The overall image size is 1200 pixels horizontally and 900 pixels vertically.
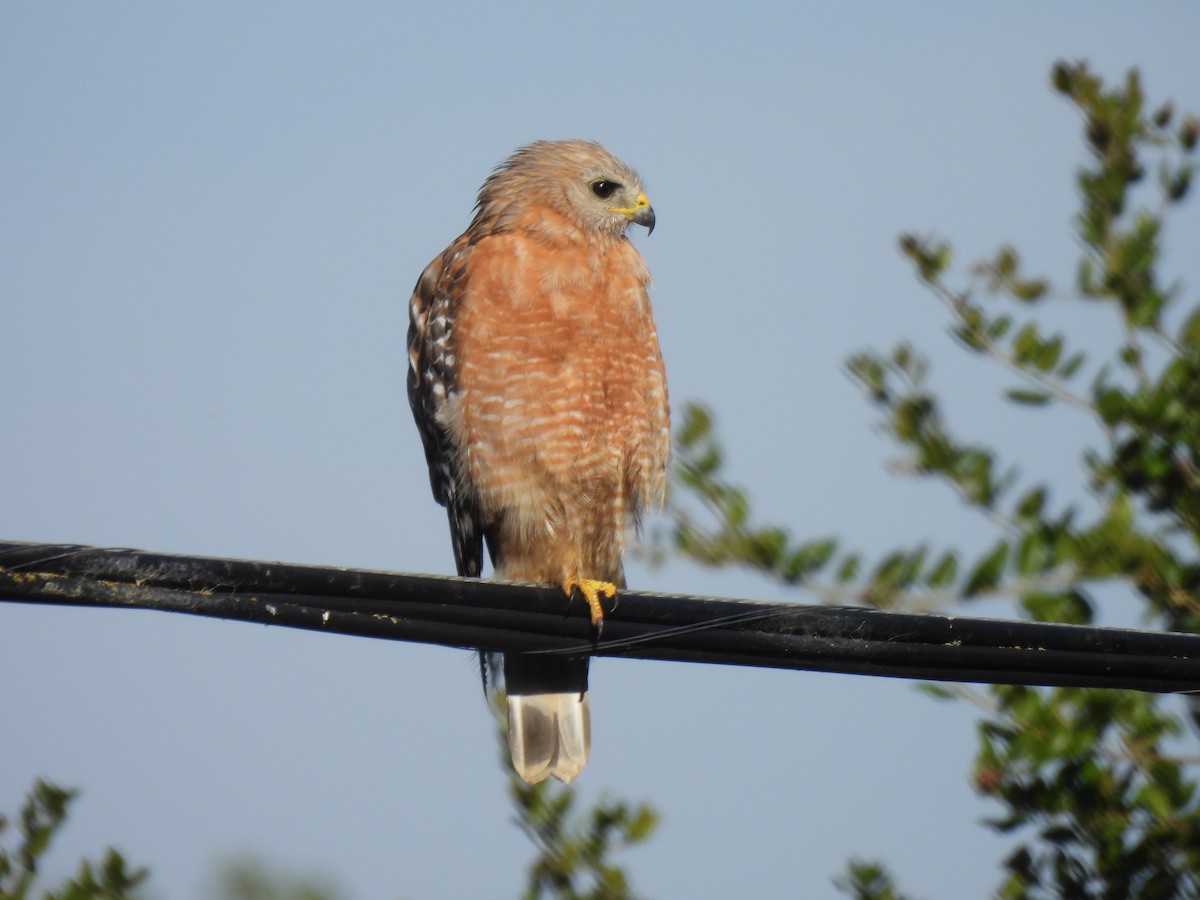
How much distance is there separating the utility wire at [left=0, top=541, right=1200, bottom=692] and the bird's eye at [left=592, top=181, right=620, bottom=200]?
2.90 m

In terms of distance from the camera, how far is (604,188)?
6508 millimetres

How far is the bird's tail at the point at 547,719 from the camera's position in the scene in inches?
225

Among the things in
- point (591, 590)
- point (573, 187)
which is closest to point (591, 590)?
point (591, 590)

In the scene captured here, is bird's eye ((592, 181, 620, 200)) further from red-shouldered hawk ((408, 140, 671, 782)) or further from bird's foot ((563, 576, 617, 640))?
bird's foot ((563, 576, 617, 640))

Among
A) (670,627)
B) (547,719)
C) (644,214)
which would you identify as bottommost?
(670,627)

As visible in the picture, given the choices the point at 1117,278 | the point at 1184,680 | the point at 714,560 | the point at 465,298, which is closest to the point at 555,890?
the point at 714,560

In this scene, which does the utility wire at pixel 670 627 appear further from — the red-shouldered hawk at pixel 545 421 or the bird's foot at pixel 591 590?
the red-shouldered hawk at pixel 545 421

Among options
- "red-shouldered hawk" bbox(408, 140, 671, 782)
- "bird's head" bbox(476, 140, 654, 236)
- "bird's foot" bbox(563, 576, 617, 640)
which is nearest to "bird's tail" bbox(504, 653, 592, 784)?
"red-shouldered hawk" bbox(408, 140, 671, 782)

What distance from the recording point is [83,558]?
3309mm

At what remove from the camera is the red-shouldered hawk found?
565cm

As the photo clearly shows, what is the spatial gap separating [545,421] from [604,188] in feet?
4.35

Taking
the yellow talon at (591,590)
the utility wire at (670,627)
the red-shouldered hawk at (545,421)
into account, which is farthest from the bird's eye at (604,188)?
the utility wire at (670,627)

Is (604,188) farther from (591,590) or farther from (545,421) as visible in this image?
(591,590)

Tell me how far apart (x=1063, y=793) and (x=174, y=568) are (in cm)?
309
